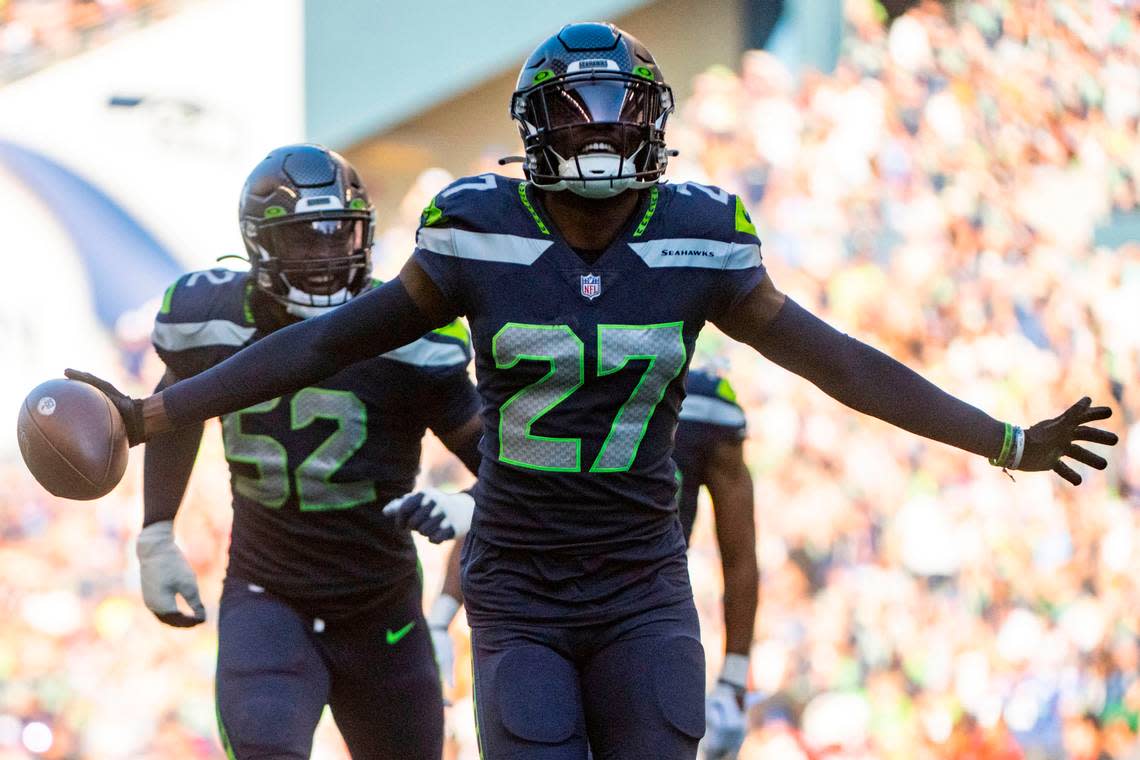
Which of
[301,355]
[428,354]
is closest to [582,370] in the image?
[301,355]

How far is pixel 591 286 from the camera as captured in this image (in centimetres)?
232

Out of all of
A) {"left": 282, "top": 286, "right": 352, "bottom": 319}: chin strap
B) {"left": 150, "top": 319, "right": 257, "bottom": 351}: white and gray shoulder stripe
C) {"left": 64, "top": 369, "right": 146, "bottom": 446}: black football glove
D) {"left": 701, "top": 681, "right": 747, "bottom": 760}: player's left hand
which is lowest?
{"left": 701, "top": 681, "right": 747, "bottom": 760}: player's left hand

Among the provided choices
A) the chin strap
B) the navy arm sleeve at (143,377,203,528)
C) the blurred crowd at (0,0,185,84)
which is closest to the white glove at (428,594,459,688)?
the navy arm sleeve at (143,377,203,528)

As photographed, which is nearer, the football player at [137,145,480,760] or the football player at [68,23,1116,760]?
the football player at [68,23,1116,760]

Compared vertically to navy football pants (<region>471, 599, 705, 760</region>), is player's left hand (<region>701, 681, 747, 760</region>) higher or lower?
lower

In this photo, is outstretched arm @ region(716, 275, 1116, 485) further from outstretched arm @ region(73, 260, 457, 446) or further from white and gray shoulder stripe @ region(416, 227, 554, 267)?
outstretched arm @ region(73, 260, 457, 446)

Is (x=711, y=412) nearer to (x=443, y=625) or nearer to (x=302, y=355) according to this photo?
(x=443, y=625)

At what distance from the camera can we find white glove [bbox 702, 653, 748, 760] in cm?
357

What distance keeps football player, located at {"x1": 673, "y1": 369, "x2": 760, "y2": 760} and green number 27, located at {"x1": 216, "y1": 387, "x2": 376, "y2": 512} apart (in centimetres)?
80

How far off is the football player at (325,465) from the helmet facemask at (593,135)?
86 cm

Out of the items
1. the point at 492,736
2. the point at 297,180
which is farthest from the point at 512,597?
the point at 297,180

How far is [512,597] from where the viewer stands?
2361 millimetres

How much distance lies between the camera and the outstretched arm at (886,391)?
7.95 ft

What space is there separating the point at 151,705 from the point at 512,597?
3.61 m
